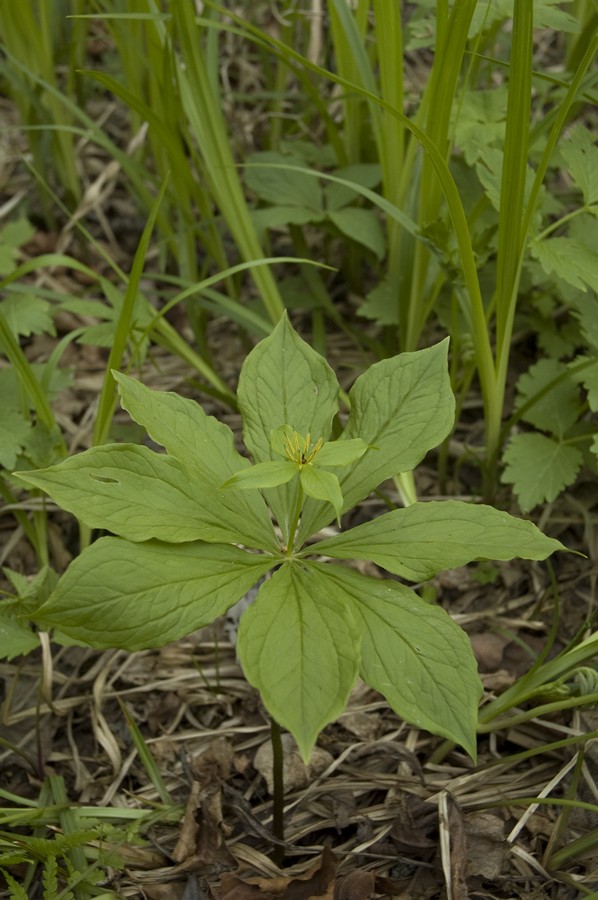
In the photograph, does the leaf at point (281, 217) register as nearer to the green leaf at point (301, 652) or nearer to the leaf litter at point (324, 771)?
the leaf litter at point (324, 771)

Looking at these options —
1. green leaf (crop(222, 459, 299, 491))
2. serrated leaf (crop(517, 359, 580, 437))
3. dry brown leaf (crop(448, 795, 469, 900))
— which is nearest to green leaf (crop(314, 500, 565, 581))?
green leaf (crop(222, 459, 299, 491))

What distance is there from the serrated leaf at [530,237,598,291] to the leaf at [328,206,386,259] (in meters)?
0.56

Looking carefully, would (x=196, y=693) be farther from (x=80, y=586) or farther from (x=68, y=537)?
(x=80, y=586)

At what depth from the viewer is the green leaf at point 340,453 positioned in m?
1.34

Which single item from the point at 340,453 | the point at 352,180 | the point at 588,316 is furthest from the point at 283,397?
the point at 352,180

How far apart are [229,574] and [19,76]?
2.12 m

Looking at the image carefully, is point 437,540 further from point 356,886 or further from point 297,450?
point 356,886

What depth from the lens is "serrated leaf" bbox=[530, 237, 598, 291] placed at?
1.97 m

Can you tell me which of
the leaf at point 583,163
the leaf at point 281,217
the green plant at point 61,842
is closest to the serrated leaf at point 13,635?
the green plant at point 61,842

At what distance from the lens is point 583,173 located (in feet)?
6.91

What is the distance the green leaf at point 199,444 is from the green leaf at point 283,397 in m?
0.04

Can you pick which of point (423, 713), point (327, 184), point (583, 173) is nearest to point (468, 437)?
point (583, 173)

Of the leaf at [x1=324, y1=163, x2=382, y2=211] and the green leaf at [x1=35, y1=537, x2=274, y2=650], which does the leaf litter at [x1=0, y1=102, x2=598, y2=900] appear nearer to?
the green leaf at [x1=35, y1=537, x2=274, y2=650]

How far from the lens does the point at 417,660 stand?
1.34 m
